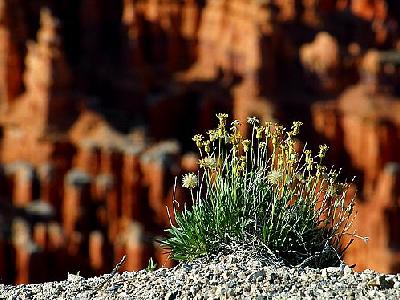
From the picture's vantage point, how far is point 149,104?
4181 cm

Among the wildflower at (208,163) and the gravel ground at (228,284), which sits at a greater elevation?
the wildflower at (208,163)

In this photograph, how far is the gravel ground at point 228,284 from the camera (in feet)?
21.8

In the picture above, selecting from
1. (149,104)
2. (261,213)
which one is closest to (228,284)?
(261,213)

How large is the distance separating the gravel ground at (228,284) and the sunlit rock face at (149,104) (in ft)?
94.8

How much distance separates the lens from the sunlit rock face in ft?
126

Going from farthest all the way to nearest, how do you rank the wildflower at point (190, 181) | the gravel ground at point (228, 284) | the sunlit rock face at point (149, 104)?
the sunlit rock face at point (149, 104)
the wildflower at point (190, 181)
the gravel ground at point (228, 284)

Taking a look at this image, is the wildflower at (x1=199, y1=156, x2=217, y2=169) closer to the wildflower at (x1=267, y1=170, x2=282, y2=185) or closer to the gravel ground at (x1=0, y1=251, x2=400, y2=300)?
the wildflower at (x1=267, y1=170, x2=282, y2=185)

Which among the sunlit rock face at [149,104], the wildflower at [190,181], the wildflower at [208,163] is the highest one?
the wildflower at [208,163]

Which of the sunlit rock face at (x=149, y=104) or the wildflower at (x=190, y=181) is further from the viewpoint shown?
the sunlit rock face at (x=149, y=104)

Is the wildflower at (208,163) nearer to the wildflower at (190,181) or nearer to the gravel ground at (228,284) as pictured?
the wildflower at (190,181)

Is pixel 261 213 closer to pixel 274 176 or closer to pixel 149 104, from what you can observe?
pixel 274 176

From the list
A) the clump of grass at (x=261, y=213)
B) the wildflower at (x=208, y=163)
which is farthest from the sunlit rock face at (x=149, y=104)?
the wildflower at (x=208, y=163)

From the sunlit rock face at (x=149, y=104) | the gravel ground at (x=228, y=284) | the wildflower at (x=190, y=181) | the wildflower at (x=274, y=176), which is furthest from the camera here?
the sunlit rock face at (x=149, y=104)

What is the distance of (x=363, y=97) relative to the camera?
43344mm
